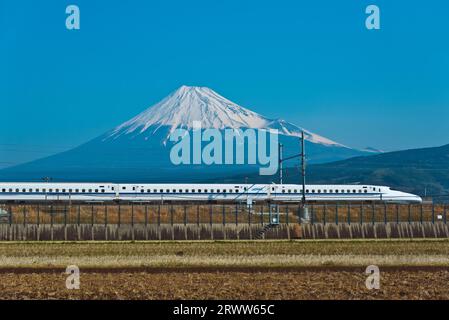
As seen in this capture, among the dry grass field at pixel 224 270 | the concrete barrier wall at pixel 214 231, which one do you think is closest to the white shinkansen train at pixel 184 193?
the concrete barrier wall at pixel 214 231

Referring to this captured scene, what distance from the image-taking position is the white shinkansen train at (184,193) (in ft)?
314

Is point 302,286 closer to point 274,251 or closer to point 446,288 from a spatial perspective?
point 446,288

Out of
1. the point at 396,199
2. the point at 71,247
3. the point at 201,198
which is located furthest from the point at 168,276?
the point at 396,199

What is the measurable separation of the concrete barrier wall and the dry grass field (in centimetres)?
391

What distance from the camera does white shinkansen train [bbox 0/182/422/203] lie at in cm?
9556

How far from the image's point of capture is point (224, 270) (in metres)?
31.6

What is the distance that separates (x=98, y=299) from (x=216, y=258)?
14.2 meters

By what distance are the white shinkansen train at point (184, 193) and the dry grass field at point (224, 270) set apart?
4797 cm
